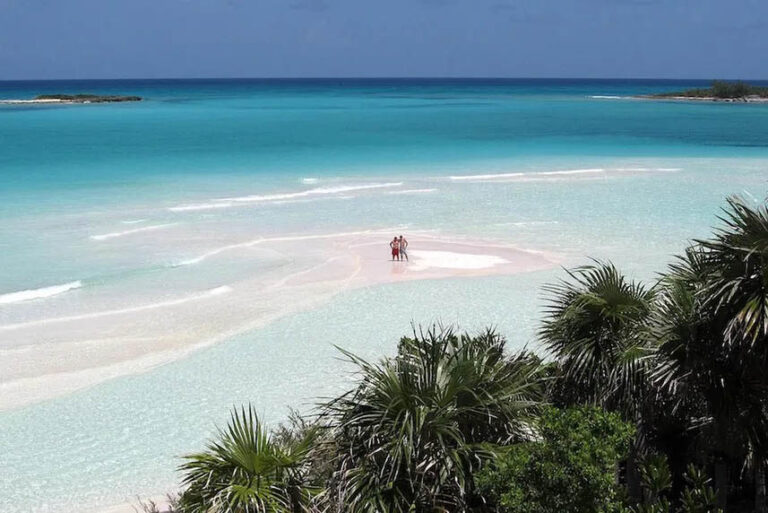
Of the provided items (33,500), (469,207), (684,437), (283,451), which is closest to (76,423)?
(33,500)

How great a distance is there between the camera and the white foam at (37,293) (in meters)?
22.8

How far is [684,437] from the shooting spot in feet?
32.4

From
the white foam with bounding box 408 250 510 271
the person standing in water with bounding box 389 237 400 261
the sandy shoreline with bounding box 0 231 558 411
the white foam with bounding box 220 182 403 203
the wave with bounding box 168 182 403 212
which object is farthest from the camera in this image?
the white foam with bounding box 220 182 403 203

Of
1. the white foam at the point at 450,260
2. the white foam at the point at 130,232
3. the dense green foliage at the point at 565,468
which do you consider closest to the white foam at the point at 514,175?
the white foam at the point at 450,260

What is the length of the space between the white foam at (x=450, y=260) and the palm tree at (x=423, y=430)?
16914mm

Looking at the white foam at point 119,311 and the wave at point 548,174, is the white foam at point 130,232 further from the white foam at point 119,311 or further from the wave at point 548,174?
the wave at point 548,174

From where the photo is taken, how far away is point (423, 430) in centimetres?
817

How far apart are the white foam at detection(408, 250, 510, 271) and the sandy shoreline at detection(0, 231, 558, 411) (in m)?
0.03

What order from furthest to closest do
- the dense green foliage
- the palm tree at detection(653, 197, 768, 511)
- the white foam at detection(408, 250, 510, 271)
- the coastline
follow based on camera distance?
the coastline → the white foam at detection(408, 250, 510, 271) → the palm tree at detection(653, 197, 768, 511) → the dense green foliage

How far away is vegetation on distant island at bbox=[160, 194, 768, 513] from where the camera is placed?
7578 millimetres

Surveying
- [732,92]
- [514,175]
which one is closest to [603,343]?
[514,175]

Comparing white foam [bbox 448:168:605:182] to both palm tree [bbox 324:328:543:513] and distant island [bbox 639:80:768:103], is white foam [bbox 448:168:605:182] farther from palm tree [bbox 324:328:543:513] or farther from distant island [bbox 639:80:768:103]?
distant island [bbox 639:80:768:103]

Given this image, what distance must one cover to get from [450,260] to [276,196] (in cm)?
1483

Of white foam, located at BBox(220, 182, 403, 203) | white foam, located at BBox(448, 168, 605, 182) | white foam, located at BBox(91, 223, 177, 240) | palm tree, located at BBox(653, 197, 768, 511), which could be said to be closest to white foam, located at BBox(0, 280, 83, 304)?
white foam, located at BBox(91, 223, 177, 240)
